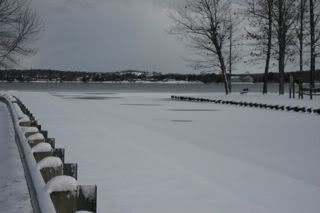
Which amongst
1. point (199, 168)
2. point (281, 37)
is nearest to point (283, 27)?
point (281, 37)

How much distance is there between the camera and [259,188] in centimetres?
770

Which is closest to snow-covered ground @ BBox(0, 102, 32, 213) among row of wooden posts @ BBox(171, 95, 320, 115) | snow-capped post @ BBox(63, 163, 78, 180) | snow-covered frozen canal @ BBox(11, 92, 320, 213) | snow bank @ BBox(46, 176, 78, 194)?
snow-covered frozen canal @ BBox(11, 92, 320, 213)

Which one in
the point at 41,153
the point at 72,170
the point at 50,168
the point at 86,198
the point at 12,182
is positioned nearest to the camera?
the point at 86,198

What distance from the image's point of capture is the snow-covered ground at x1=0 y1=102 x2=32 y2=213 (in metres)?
6.90

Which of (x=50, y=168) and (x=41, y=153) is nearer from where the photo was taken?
(x=50, y=168)

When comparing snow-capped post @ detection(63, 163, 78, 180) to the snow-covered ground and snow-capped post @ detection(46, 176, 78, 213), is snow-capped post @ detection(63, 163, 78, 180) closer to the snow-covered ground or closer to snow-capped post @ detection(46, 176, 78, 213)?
snow-capped post @ detection(46, 176, 78, 213)

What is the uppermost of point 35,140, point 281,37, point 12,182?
point 281,37

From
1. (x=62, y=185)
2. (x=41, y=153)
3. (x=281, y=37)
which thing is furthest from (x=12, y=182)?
(x=281, y=37)

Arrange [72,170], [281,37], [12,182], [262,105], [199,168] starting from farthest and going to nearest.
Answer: [281,37] → [262,105] → [199,168] → [12,182] → [72,170]

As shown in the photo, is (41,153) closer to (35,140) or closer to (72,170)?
(72,170)

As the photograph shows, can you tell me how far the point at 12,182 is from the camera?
8.48 metres

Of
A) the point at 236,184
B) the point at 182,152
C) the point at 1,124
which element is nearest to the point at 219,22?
the point at 1,124

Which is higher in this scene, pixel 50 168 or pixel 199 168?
pixel 50 168

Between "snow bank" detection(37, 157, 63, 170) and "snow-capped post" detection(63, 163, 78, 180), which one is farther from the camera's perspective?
"snow bank" detection(37, 157, 63, 170)
